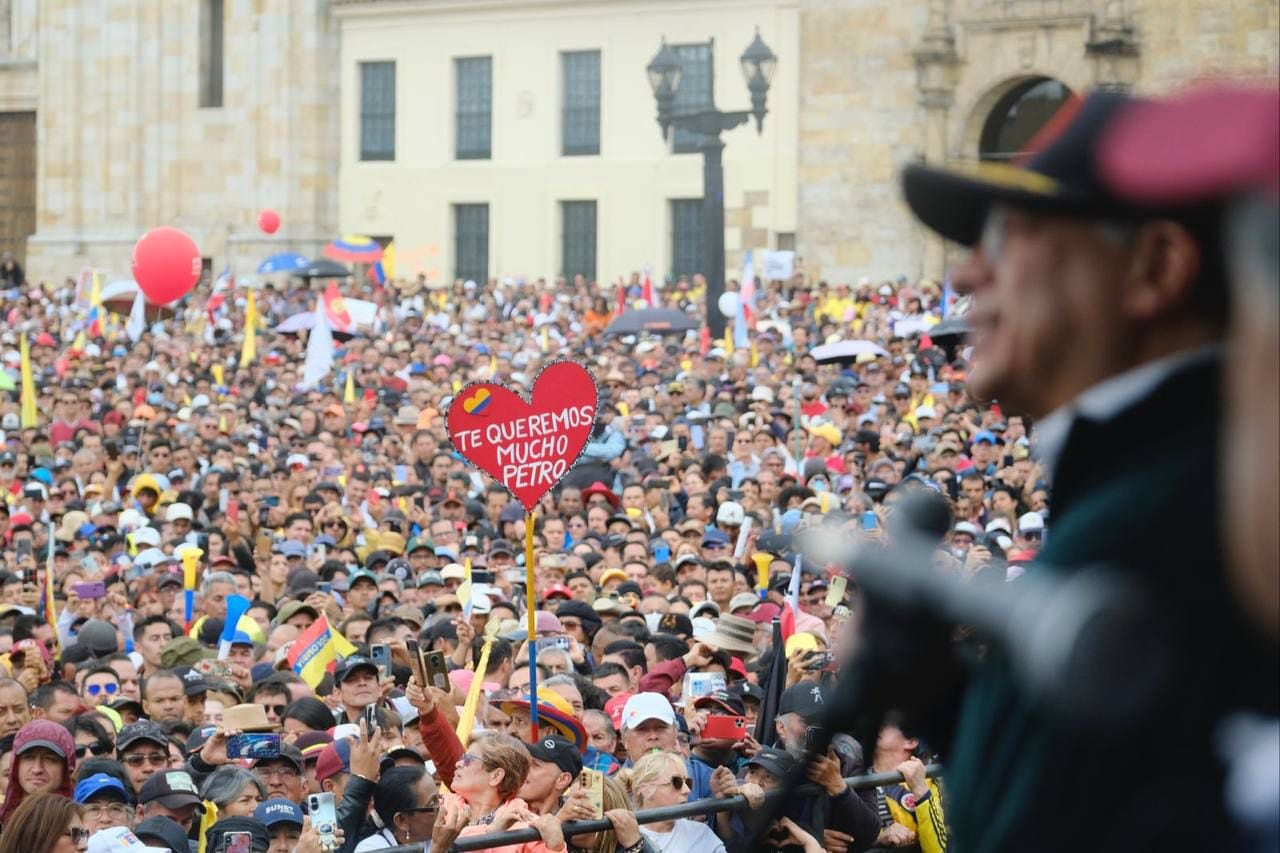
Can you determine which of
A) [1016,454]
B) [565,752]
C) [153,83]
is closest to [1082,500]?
[565,752]

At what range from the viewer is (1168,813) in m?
1.99

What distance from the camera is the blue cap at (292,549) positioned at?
1549 cm

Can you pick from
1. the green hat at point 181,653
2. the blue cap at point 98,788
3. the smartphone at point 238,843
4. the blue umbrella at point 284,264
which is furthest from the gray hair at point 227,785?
the blue umbrella at point 284,264

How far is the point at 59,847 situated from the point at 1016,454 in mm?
12203

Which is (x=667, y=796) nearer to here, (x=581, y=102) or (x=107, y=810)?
(x=107, y=810)

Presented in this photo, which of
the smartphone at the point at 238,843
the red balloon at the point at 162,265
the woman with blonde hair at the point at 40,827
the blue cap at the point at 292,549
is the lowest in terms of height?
the smartphone at the point at 238,843

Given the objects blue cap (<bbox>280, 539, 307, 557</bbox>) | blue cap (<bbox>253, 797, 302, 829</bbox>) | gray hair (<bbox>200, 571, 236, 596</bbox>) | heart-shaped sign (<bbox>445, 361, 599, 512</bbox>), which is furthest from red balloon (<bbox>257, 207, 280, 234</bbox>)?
blue cap (<bbox>253, 797, 302, 829</bbox>)

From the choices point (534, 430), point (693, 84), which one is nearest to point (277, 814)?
point (534, 430)

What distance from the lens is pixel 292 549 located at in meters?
15.6

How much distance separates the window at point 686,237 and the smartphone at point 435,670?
107 ft

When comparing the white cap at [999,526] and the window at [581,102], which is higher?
the window at [581,102]

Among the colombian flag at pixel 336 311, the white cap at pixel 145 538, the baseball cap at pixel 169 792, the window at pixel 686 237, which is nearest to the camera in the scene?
the baseball cap at pixel 169 792

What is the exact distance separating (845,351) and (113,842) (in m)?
16.4

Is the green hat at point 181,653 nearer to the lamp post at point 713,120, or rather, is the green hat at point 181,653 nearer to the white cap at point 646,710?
the white cap at point 646,710
